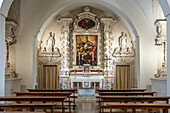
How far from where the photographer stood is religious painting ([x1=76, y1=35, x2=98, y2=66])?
57.8 ft

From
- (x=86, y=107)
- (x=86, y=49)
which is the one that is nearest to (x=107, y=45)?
(x=86, y=49)

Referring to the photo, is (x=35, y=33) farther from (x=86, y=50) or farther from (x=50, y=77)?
(x=86, y=50)

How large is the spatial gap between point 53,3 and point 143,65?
5393 millimetres

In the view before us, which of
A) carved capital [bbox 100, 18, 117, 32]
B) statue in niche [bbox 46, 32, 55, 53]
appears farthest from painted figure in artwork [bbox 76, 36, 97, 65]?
statue in niche [bbox 46, 32, 55, 53]

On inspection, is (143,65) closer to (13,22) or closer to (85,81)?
(85,81)

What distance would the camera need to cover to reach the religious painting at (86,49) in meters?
17.6

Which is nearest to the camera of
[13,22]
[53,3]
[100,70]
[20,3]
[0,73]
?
[0,73]

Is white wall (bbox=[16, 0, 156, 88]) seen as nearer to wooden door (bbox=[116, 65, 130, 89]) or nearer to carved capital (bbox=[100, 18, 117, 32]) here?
carved capital (bbox=[100, 18, 117, 32])

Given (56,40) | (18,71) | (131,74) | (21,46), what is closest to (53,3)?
(21,46)

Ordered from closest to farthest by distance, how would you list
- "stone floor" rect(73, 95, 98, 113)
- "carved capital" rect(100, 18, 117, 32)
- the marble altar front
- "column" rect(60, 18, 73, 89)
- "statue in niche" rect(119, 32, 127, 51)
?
"stone floor" rect(73, 95, 98, 113)
the marble altar front
"column" rect(60, 18, 73, 89)
"carved capital" rect(100, 18, 117, 32)
"statue in niche" rect(119, 32, 127, 51)

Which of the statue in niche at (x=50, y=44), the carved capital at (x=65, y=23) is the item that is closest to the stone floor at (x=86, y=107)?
the statue in niche at (x=50, y=44)

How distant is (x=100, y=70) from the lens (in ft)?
56.6

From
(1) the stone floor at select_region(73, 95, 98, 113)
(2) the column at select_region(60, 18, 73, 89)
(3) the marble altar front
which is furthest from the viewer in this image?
(2) the column at select_region(60, 18, 73, 89)

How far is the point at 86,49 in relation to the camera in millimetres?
17656
